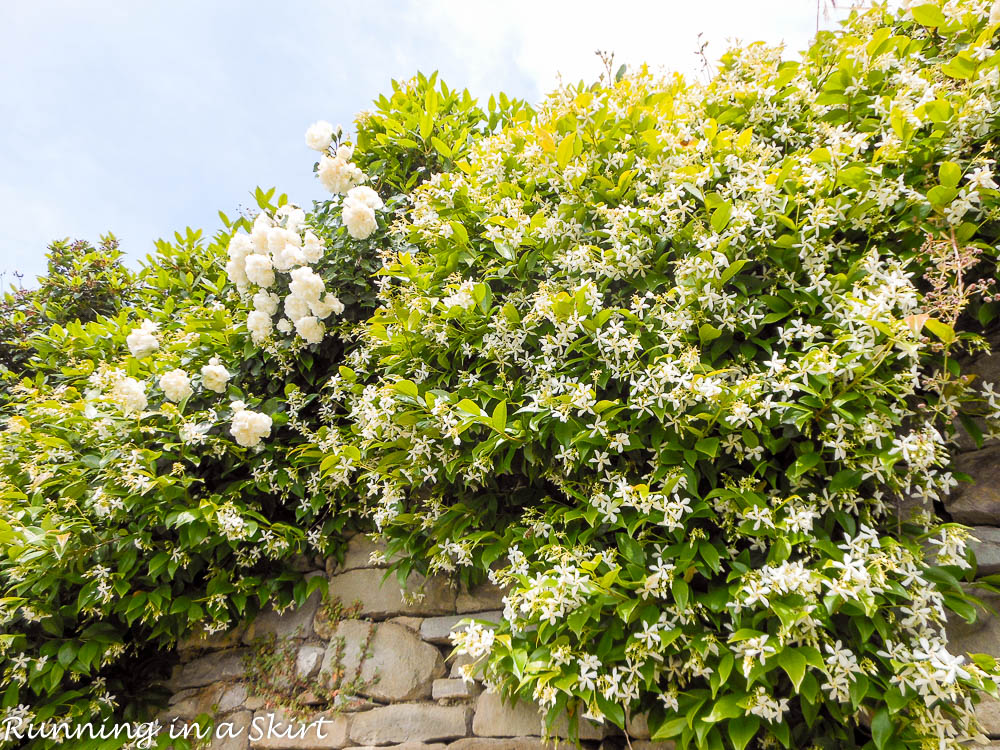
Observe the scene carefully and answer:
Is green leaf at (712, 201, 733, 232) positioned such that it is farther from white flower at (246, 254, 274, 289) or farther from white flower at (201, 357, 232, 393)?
white flower at (201, 357, 232, 393)

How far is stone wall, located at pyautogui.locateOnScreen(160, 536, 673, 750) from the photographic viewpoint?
219 centimetres

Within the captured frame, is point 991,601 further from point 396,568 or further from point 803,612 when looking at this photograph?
point 396,568

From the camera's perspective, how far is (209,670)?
280cm

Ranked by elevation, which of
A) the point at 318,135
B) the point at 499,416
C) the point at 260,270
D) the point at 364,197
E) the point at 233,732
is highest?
the point at 318,135

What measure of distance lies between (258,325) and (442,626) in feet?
6.18

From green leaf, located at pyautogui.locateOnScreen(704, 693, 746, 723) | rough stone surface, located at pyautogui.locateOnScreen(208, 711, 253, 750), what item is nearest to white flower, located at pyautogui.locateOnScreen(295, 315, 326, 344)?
rough stone surface, located at pyautogui.locateOnScreen(208, 711, 253, 750)

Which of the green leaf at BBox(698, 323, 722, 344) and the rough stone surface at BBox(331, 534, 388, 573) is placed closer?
the green leaf at BBox(698, 323, 722, 344)

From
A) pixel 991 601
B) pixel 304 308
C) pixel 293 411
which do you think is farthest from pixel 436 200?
pixel 991 601

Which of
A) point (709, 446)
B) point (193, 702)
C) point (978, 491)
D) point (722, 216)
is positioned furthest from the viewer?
point (193, 702)

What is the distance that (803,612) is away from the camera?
1.44m

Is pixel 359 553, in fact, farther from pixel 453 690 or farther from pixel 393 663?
pixel 453 690

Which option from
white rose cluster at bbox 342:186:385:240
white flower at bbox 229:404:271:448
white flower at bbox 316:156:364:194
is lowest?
white flower at bbox 229:404:271:448

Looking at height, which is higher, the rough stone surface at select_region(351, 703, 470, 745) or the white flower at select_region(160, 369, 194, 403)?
the white flower at select_region(160, 369, 194, 403)

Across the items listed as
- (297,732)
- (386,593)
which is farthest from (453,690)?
(297,732)
